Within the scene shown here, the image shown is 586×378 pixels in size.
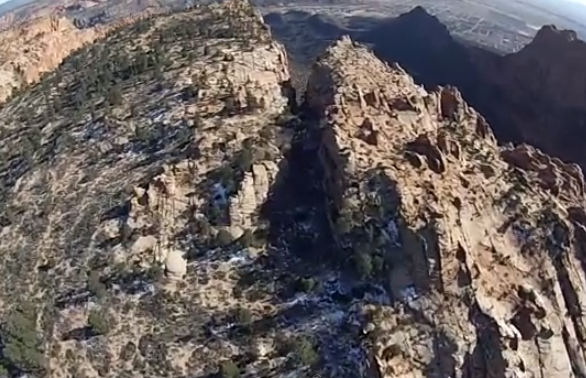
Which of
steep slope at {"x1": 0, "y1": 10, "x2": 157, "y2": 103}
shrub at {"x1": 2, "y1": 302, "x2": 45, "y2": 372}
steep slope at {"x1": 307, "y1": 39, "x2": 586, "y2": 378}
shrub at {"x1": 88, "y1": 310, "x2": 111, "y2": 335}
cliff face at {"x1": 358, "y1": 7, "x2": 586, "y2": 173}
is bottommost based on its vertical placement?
cliff face at {"x1": 358, "y1": 7, "x2": 586, "y2": 173}

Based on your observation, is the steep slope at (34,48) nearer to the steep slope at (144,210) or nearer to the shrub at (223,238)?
Answer: the steep slope at (144,210)

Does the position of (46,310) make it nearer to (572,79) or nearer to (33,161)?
(33,161)

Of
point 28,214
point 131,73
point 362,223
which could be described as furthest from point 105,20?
point 362,223

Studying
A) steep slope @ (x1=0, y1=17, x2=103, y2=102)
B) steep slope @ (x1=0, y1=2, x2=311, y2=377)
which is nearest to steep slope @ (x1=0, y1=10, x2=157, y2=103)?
steep slope @ (x1=0, y1=17, x2=103, y2=102)

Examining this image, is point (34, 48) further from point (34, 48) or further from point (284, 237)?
point (284, 237)

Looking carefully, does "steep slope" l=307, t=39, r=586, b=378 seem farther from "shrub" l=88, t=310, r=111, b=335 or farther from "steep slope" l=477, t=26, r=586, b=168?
"steep slope" l=477, t=26, r=586, b=168

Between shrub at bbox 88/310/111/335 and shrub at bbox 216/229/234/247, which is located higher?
shrub at bbox 216/229/234/247

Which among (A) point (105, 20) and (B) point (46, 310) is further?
(A) point (105, 20)

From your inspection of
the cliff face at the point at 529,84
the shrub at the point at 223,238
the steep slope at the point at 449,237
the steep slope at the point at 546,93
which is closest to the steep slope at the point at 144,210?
the shrub at the point at 223,238
